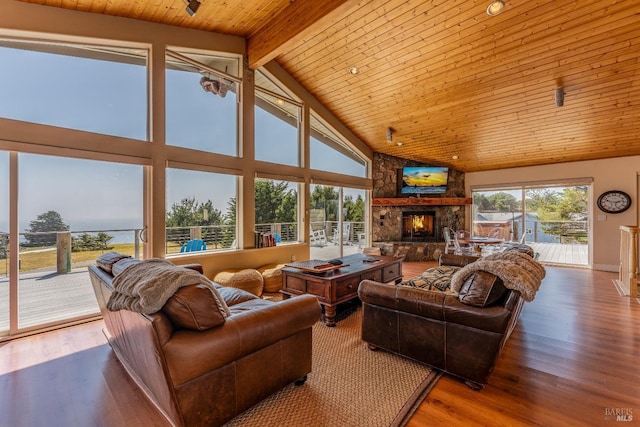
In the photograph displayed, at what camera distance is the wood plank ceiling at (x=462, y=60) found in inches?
127

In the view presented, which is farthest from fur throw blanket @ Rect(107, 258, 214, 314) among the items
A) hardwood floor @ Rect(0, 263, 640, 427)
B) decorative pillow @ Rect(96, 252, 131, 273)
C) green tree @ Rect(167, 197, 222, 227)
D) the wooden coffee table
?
green tree @ Rect(167, 197, 222, 227)

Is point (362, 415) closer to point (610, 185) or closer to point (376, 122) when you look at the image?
point (376, 122)

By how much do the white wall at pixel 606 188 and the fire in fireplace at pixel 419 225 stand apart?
257 cm

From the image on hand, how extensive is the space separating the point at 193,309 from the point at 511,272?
6.76ft

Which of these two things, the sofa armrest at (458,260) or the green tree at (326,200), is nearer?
the sofa armrest at (458,260)

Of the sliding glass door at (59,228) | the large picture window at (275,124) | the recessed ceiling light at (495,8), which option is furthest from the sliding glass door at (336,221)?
the recessed ceiling light at (495,8)

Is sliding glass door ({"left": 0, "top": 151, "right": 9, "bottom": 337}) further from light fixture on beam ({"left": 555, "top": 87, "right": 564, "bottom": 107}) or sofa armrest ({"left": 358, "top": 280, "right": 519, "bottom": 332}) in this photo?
light fixture on beam ({"left": 555, "top": 87, "right": 564, "bottom": 107})

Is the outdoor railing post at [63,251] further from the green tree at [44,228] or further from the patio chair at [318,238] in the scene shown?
the patio chair at [318,238]

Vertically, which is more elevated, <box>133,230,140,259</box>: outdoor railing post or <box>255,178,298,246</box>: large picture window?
<box>255,178,298,246</box>: large picture window

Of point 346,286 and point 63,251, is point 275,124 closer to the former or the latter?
point 346,286

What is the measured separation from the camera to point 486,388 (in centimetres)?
206

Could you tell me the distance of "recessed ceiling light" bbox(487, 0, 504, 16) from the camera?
2945mm

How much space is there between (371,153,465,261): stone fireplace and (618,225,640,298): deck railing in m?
3.15

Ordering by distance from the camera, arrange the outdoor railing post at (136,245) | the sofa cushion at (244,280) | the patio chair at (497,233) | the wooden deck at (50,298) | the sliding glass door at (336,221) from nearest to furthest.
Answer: the wooden deck at (50,298) < the outdoor railing post at (136,245) < the sofa cushion at (244,280) < the sliding glass door at (336,221) < the patio chair at (497,233)
